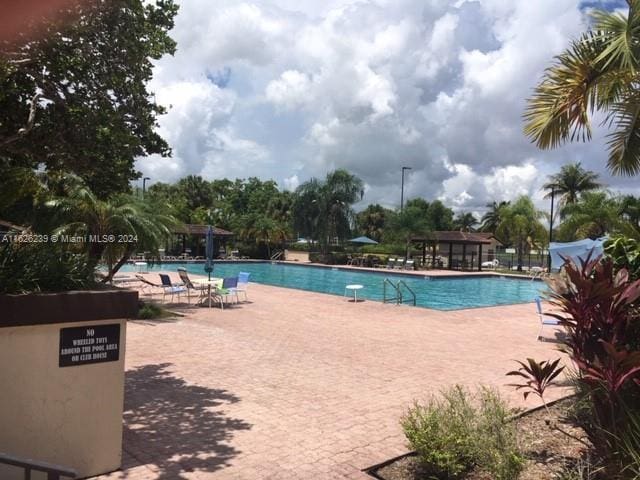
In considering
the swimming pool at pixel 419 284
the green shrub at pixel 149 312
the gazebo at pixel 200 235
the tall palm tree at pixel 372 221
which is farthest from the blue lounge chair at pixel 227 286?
the tall palm tree at pixel 372 221

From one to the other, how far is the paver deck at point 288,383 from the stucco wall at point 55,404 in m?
0.27

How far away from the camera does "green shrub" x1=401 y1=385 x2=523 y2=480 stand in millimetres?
3678

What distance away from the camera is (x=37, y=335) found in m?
3.57

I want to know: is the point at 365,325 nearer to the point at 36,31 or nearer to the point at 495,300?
the point at 36,31

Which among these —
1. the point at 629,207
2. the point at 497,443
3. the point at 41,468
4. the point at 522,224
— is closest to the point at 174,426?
the point at 41,468

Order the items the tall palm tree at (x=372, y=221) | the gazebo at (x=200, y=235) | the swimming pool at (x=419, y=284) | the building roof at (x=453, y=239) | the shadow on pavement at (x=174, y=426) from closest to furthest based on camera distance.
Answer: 1. the shadow on pavement at (x=174, y=426)
2. the swimming pool at (x=419, y=284)
3. the building roof at (x=453, y=239)
4. the gazebo at (x=200, y=235)
5. the tall palm tree at (x=372, y=221)

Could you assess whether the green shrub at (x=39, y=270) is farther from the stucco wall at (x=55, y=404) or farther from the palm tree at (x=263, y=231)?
the palm tree at (x=263, y=231)

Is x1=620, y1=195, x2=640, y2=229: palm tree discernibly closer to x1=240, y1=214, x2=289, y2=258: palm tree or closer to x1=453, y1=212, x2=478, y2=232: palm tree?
x1=240, y1=214, x2=289, y2=258: palm tree

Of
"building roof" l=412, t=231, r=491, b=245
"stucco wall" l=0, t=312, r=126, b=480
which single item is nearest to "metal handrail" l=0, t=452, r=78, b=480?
"stucco wall" l=0, t=312, r=126, b=480

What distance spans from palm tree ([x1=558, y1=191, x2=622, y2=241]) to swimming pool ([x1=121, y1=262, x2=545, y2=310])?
4623mm

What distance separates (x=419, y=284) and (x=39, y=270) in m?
24.9

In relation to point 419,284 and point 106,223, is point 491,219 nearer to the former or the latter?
point 419,284

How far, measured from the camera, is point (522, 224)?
41844 mm

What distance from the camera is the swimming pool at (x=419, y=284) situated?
21625 millimetres
